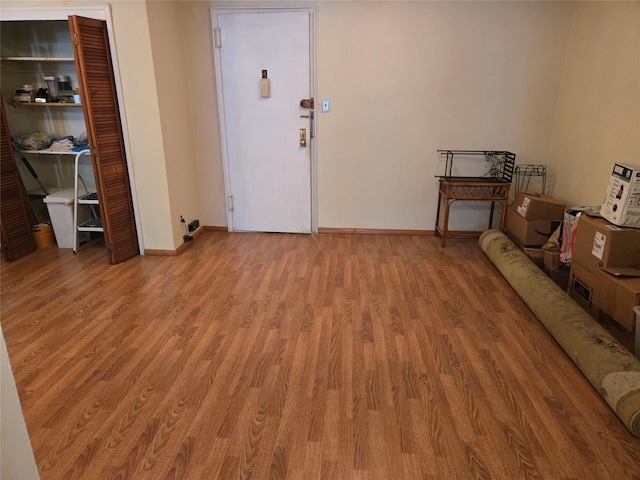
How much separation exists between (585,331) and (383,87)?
8.90 ft

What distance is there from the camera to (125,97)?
11.4 ft

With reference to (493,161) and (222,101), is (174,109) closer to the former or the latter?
(222,101)

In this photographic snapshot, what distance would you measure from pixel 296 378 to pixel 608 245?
188cm

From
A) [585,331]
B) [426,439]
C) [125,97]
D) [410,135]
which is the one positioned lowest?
[426,439]

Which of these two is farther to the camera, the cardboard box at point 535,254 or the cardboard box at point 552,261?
the cardboard box at point 535,254

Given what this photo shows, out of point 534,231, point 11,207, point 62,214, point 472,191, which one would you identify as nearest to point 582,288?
point 534,231

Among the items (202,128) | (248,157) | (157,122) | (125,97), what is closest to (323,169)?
(248,157)

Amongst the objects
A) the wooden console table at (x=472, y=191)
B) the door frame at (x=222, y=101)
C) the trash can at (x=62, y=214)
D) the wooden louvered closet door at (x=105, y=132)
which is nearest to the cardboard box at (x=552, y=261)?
the wooden console table at (x=472, y=191)

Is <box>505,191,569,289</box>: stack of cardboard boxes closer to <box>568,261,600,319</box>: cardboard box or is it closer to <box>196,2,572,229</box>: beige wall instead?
<box>568,261,600,319</box>: cardboard box

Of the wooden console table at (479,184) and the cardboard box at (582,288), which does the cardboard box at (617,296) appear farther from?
the wooden console table at (479,184)

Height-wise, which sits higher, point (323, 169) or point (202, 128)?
point (202, 128)

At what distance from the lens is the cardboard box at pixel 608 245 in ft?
7.74

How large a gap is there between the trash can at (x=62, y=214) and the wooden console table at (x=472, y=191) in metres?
3.45

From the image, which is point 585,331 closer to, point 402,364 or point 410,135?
point 402,364
